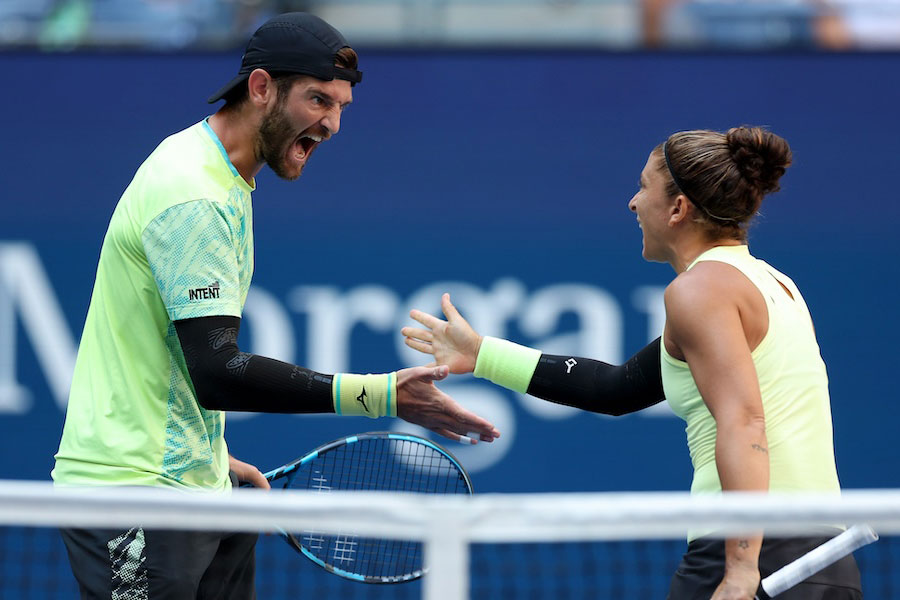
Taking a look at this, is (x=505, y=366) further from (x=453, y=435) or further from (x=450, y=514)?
(x=450, y=514)

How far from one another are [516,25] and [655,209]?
274 centimetres

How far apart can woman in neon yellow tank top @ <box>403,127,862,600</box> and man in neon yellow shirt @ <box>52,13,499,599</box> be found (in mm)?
532

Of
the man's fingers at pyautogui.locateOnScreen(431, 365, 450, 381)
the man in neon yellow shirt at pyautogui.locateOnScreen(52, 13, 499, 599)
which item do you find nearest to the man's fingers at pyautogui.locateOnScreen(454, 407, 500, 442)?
the man in neon yellow shirt at pyautogui.locateOnScreen(52, 13, 499, 599)

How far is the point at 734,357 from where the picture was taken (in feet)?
7.32

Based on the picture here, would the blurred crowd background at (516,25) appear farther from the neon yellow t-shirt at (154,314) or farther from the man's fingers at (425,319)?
the neon yellow t-shirt at (154,314)

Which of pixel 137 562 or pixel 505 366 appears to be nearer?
pixel 137 562

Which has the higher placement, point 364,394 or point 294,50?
point 294,50

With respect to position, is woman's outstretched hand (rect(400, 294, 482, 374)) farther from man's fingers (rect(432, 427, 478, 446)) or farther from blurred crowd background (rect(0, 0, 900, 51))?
blurred crowd background (rect(0, 0, 900, 51))

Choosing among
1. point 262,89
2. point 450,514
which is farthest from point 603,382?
point 450,514

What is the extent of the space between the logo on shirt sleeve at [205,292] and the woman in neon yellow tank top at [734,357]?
88cm

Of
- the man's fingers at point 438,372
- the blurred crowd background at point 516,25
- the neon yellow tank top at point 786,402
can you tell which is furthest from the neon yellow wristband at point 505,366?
the blurred crowd background at point 516,25

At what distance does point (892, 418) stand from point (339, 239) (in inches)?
92.5

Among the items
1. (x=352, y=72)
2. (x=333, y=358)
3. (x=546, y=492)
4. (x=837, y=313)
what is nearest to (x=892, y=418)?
(x=837, y=313)

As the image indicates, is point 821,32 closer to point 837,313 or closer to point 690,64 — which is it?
point 690,64
